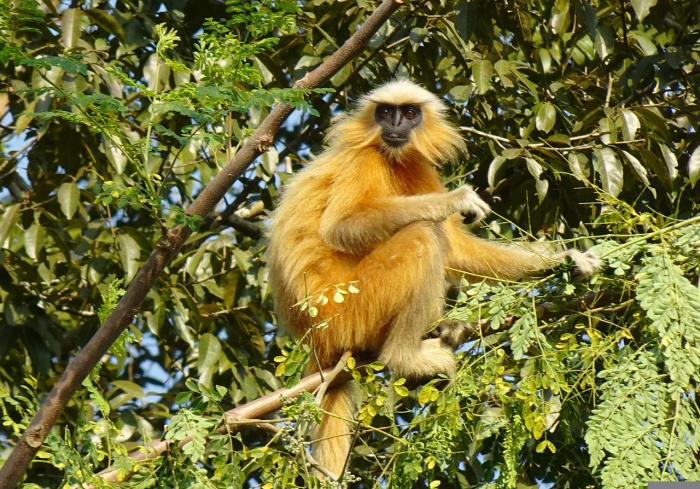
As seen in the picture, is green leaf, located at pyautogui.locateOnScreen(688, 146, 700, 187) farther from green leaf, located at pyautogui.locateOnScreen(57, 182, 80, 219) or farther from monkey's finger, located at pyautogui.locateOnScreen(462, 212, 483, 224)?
green leaf, located at pyautogui.locateOnScreen(57, 182, 80, 219)

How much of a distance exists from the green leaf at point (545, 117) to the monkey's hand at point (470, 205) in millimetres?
479

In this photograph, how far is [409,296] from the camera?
4.89 m

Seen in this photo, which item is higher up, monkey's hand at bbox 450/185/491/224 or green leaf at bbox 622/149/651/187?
green leaf at bbox 622/149/651/187

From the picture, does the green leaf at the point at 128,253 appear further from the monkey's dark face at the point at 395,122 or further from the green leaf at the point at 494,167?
the green leaf at the point at 494,167

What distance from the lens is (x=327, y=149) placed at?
5.71 meters

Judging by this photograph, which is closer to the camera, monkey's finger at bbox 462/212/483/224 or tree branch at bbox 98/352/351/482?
tree branch at bbox 98/352/351/482

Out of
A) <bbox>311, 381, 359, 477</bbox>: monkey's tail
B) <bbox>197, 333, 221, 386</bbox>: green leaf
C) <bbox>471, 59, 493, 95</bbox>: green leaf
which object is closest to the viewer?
<bbox>311, 381, 359, 477</bbox>: monkey's tail

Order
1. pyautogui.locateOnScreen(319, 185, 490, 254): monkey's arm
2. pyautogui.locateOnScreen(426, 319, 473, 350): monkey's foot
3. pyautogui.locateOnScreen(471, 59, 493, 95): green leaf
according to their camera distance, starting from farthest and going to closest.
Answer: pyautogui.locateOnScreen(426, 319, 473, 350): monkey's foot < pyautogui.locateOnScreen(319, 185, 490, 254): monkey's arm < pyautogui.locateOnScreen(471, 59, 493, 95): green leaf

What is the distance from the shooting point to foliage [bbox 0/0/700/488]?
326 centimetres

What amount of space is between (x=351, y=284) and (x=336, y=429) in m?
0.71

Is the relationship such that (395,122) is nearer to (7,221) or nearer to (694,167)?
(694,167)

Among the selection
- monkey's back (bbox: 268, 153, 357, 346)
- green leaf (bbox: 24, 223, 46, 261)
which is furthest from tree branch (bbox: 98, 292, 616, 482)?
green leaf (bbox: 24, 223, 46, 261)

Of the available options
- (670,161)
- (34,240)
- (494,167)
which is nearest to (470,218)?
(494,167)

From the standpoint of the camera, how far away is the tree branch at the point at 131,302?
3.17 metres
